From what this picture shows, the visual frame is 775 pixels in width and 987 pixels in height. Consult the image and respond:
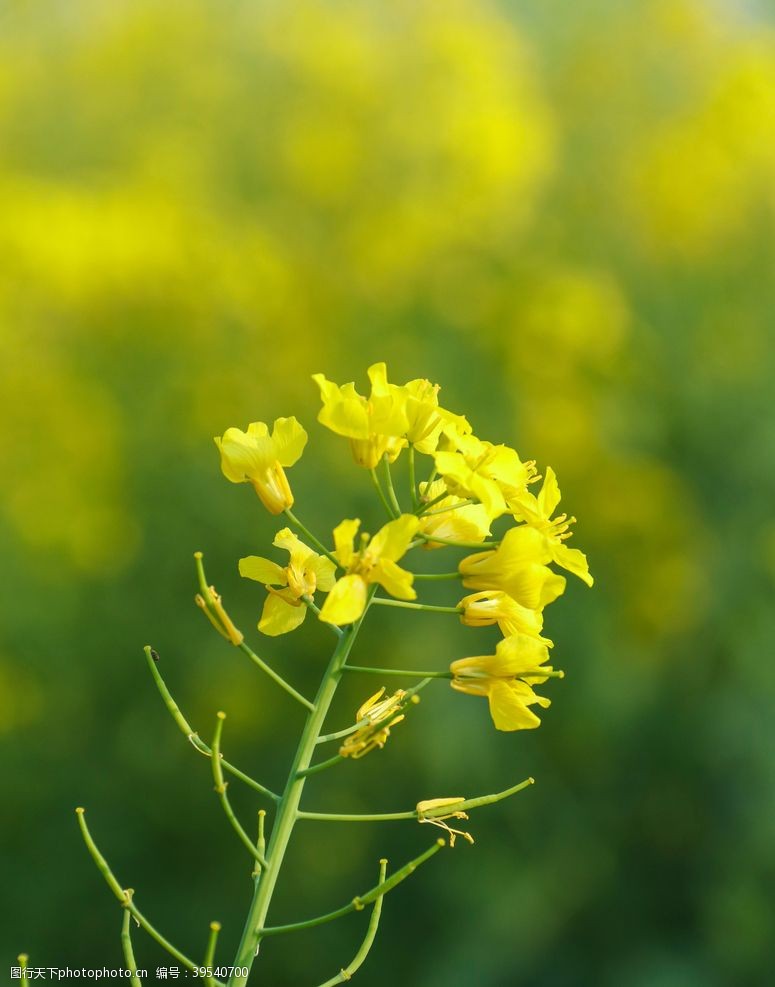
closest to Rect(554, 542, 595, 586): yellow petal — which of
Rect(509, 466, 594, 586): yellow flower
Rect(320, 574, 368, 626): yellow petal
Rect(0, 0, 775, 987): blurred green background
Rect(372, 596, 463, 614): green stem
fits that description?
Rect(509, 466, 594, 586): yellow flower

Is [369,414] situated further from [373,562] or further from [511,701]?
[511,701]

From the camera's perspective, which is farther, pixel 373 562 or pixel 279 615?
pixel 279 615

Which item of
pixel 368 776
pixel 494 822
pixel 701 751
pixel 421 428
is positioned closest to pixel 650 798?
pixel 701 751

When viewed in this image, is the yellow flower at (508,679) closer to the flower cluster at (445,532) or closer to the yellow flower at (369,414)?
the flower cluster at (445,532)

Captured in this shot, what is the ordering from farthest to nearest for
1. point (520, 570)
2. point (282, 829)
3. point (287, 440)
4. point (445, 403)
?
point (445, 403) < point (287, 440) < point (520, 570) < point (282, 829)

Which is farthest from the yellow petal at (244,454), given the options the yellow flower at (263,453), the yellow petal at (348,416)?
the yellow petal at (348,416)

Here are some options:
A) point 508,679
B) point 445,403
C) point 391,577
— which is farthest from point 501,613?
point 445,403
